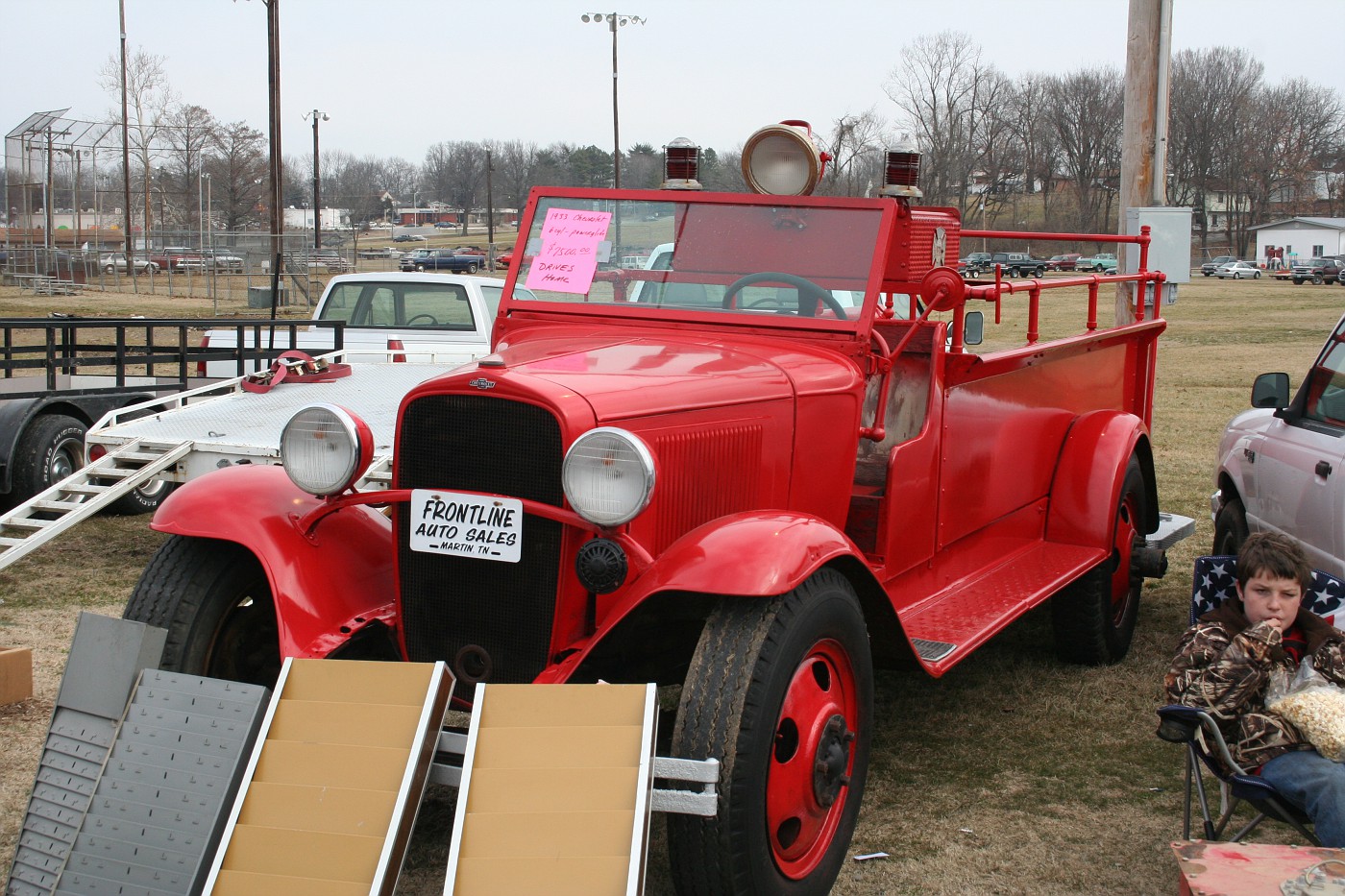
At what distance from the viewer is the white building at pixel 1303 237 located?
72.4m

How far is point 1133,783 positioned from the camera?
4.30m

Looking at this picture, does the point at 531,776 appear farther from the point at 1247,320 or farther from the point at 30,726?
the point at 1247,320

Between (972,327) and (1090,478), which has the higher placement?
(972,327)

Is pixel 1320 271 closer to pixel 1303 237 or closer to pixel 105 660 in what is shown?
pixel 1303 237

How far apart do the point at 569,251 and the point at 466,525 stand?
157 cm

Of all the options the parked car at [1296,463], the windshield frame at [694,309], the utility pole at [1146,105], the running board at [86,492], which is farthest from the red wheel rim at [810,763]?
the utility pole at [1146,105]

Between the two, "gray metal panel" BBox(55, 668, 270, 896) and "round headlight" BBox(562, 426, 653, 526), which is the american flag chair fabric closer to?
"round headlight" BBox(562, 426, 653, 526)

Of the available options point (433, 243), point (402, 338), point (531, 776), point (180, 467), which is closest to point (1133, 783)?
point (531, 776)

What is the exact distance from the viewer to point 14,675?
4.77m

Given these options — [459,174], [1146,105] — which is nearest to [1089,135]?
[459,174]

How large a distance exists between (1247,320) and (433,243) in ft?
154

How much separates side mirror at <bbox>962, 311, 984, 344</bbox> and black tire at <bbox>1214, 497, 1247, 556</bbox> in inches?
78.1

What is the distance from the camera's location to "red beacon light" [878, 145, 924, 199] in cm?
460

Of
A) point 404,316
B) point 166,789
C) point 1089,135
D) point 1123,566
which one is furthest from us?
point 1089,135
